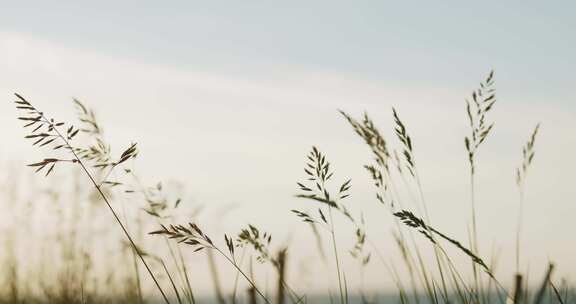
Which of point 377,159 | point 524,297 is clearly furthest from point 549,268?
point 377,159

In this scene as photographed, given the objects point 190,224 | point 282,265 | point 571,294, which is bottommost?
point 571,294

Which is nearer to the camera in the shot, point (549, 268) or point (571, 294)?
point (549, 268)

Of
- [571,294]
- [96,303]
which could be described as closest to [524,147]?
[571,294]

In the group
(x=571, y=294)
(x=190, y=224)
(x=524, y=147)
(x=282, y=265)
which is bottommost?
(x=571, y=294)

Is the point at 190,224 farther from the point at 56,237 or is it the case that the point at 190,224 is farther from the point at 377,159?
the point at 56,237

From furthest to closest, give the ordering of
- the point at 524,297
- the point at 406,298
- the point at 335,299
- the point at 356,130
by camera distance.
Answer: the point at 356,130, the point at 335,299, the point at 406,298, the point at 524,297

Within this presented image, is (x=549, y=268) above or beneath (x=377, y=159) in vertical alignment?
beneath

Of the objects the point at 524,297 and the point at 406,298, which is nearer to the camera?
the point at 524,297

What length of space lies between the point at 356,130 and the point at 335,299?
0.55 metres

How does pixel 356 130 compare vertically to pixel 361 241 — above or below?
above

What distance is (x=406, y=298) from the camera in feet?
Result: 6.79

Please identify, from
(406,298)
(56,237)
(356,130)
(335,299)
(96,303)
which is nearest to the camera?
(406,298)

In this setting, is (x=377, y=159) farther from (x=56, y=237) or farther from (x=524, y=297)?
(x=56, y=237)

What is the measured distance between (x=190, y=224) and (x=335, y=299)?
64cm
